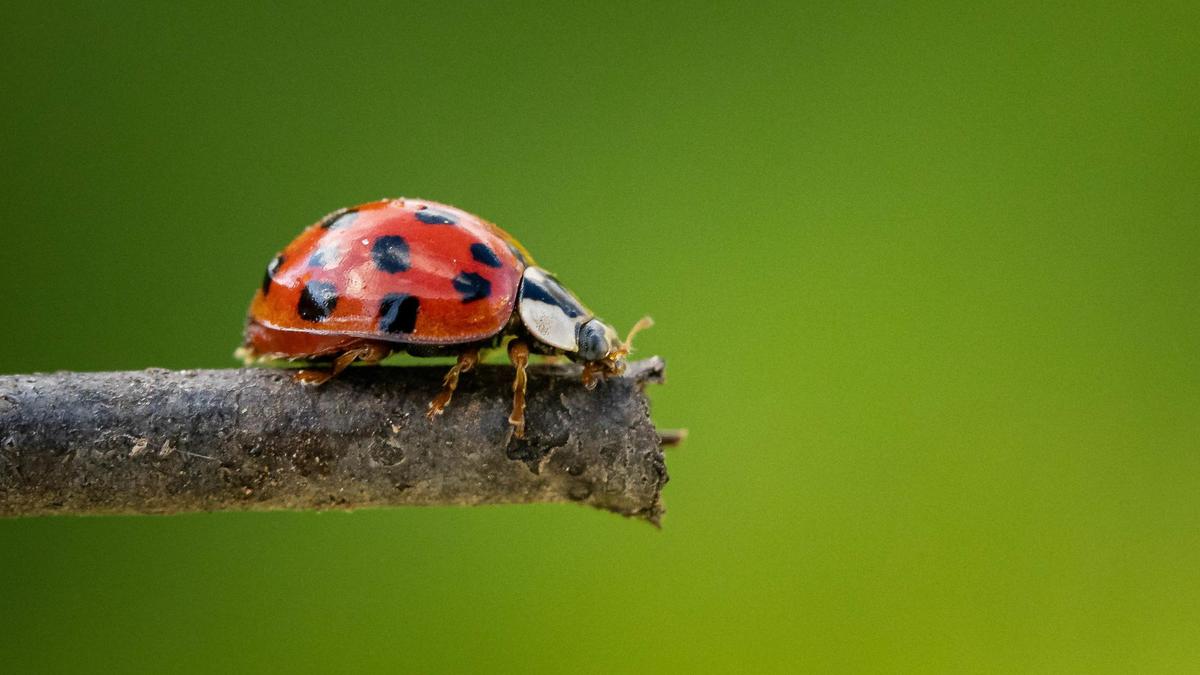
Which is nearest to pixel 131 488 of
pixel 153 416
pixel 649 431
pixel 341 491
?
pixel 153 416

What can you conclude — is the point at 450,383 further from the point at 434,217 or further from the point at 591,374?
the point at 434,217

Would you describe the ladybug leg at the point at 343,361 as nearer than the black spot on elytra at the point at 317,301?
Yes

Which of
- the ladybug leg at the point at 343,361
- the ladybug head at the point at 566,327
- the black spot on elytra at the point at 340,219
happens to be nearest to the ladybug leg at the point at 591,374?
the ladybug head at the point at 566,327

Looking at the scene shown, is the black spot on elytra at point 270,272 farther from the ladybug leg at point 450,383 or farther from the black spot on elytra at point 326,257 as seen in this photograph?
the ladybug leg at point 450,383

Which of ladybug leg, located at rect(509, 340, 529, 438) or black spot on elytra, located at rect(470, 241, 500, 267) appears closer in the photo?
ladybug leg, located at rect(509, 340, 529, 438)

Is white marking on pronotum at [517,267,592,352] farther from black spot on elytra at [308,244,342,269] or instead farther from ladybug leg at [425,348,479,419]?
Result: black spot on elytra at [308,244,342,269]

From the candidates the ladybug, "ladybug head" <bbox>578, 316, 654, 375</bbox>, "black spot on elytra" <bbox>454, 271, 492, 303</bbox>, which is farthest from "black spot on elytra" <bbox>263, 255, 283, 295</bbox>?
"ladybug head" <bbox>578, 316, 654, 375</bbox>

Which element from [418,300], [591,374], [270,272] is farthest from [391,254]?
[591,374]
